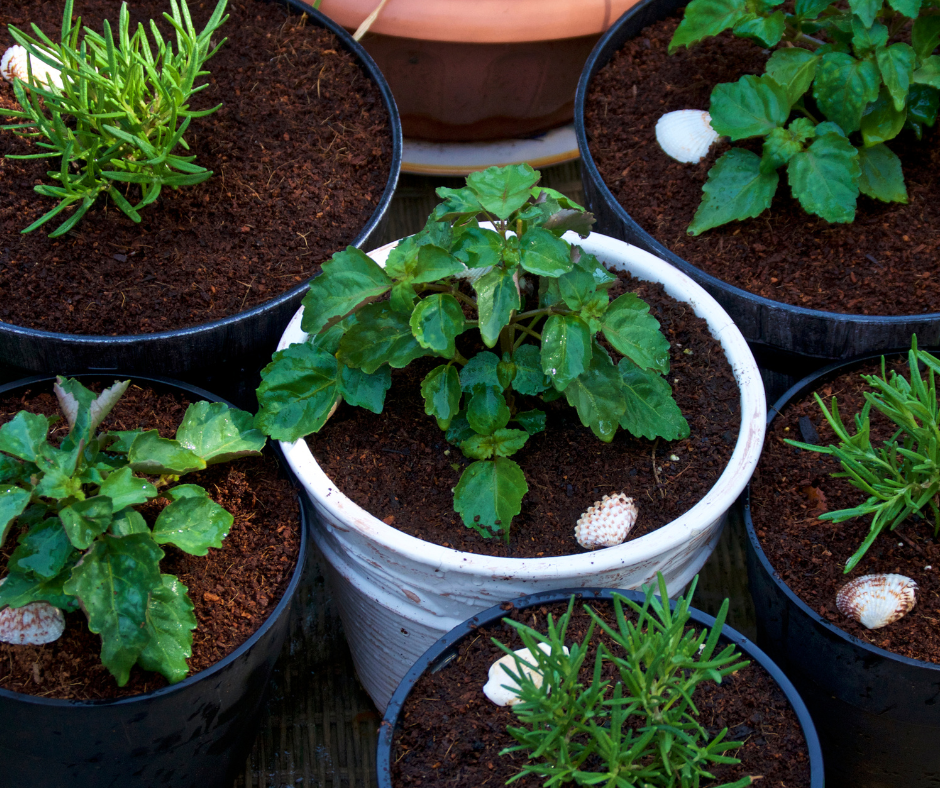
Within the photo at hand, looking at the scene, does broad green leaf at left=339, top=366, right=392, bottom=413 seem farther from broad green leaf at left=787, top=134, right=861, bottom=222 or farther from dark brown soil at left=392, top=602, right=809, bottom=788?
broad green leaf at left=787, top=134, right=861, bottom=222

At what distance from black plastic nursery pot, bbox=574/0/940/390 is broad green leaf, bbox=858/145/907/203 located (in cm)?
23

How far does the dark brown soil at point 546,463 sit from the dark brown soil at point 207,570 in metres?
0.10

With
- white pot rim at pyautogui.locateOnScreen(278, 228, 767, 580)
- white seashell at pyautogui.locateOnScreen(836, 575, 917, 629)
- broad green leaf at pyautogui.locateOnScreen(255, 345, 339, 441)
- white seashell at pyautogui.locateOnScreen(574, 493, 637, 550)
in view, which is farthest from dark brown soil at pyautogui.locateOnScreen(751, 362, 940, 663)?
broad green leaf at pyautogui.locateOnScreen(255, 345, 339, 441)

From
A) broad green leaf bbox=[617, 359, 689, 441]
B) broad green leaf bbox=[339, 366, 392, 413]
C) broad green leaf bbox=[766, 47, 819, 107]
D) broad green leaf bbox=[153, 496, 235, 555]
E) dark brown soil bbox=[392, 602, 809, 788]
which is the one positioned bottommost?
dark brown soil bbox=[392, 602, 809, 788]

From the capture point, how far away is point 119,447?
109cm

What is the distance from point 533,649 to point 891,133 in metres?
1.01

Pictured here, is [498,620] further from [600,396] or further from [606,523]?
[600,396]

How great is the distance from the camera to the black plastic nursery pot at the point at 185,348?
1258mm

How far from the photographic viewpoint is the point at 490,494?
111 cm

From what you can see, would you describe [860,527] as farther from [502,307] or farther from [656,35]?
[656,35]

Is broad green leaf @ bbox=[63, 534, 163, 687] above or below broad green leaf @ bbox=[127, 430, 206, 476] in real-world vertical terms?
below

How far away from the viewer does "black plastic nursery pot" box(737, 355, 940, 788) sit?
110cm

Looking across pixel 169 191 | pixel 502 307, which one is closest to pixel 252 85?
pixel 169 191

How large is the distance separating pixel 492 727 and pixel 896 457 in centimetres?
60
